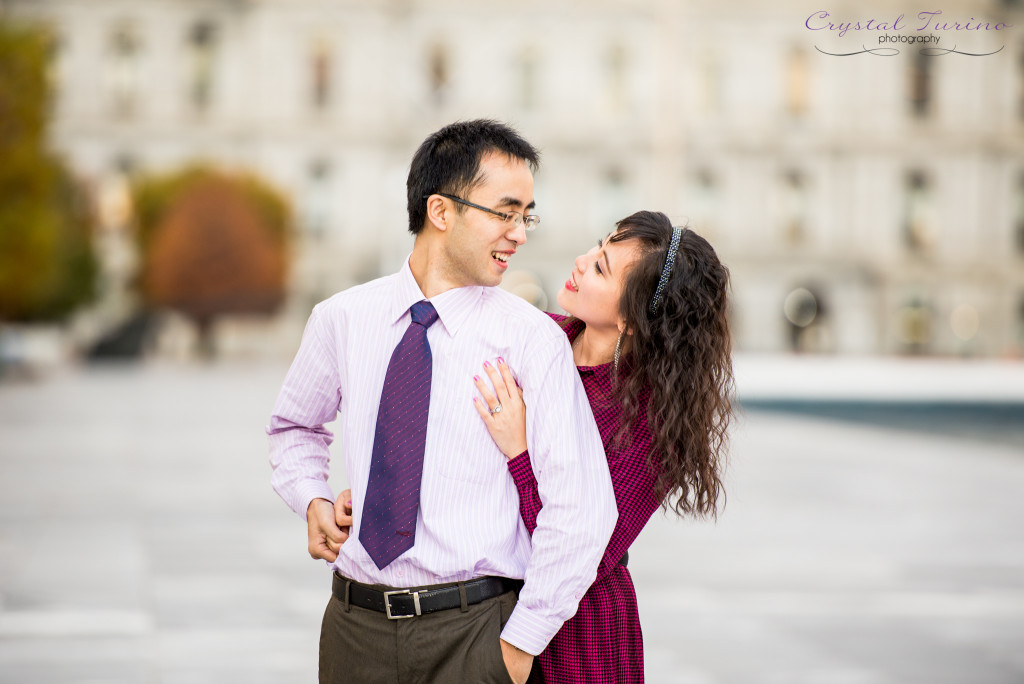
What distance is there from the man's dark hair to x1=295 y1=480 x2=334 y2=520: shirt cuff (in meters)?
0.67

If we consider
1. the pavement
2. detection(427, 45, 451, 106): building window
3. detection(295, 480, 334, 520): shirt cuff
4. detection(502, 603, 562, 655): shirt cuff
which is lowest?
the pavement

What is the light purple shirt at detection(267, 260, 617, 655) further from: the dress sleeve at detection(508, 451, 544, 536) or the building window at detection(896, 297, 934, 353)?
the building window at detection(896, 297, 934, 353)

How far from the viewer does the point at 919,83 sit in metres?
47.2

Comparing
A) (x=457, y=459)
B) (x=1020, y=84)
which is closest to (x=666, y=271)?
(x=457, y=459)

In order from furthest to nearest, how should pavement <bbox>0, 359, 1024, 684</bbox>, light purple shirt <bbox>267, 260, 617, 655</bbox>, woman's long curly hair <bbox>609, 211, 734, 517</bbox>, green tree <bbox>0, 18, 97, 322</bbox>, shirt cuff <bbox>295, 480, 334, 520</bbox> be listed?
green tree <bbox>0, 18, 97, 322</bbox> → pavement <bbox>0, 359, 1024, 684</bbox> → shirt cuff <bbox>295, 480, 334, 520</bbox> → woman's long curly hair <bbox>609, 211, 734, 517</bbox> → light purple shirt <bbox>267, 260, 617, 655</bbox>

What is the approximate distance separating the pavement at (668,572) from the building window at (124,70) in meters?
34.5

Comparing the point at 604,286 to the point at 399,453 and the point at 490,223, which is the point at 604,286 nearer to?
the point at 490,223

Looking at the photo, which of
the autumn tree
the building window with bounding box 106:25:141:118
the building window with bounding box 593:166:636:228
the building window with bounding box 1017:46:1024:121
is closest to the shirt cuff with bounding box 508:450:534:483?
the autumn tree

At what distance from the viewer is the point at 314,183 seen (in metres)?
47.1

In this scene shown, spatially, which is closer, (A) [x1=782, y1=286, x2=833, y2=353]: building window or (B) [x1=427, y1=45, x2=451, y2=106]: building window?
(B) [x1=427, y1=45, x2=451, y2=106]: building window

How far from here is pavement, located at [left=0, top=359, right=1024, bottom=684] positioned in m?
5.55

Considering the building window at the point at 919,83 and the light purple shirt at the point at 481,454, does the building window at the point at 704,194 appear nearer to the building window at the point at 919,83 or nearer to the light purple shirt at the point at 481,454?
the building window at the point at 919,83

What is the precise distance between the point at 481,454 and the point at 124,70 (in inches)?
1887

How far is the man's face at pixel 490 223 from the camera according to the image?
2566 mm
